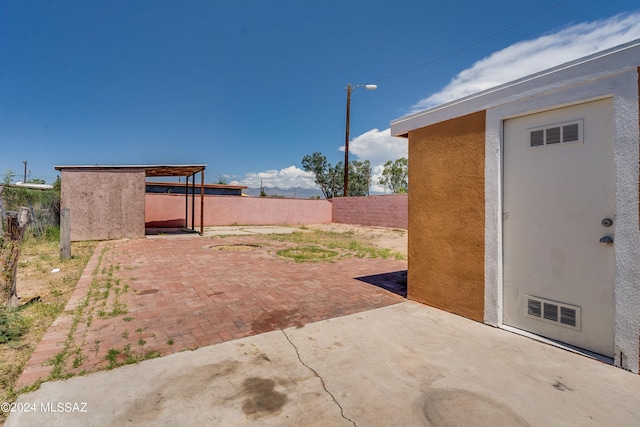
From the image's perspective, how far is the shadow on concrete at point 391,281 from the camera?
5348 millimetres

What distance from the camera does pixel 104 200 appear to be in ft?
38.2

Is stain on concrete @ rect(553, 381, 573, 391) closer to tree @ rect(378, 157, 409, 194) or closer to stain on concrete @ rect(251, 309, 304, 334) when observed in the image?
stain on concrete @ rect(251, 309, 304, 334)

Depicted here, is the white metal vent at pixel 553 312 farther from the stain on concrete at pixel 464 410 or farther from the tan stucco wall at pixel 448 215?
the stain on concrete at pixel 464 410

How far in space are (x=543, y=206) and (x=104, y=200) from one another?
44.6 feet

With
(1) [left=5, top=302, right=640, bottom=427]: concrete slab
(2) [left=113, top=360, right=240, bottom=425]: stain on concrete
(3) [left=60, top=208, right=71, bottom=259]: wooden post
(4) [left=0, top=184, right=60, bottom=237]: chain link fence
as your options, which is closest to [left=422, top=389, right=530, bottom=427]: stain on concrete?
(1) [left=5, top=302, right=640, bottom=427]: concrete slab

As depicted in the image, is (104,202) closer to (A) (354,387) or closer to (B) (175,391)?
(B) (175,391)

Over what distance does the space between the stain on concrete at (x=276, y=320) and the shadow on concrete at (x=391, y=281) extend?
1.95m

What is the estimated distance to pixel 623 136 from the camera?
266cm

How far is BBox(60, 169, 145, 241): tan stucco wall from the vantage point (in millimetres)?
11242

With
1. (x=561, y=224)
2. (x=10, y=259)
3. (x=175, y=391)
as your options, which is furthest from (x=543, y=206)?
(x=10, y=259)

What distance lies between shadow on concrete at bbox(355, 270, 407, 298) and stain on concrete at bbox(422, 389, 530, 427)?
265 cm

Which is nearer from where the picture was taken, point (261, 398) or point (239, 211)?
point (261, 398)

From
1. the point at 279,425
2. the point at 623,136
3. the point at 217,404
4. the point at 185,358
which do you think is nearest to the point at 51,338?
the point at 185,358

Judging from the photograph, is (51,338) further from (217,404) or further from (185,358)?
(217,404)
